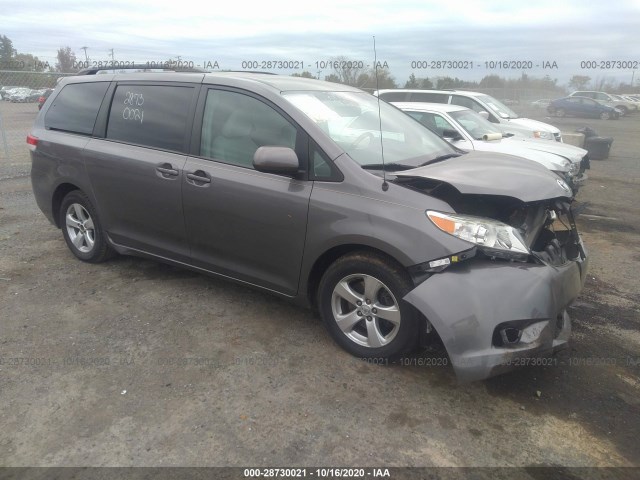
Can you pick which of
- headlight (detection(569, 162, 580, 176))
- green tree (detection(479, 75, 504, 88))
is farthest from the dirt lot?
green tree (detection(479, 75, 504, 88))

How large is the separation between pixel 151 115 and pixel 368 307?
2.46 m

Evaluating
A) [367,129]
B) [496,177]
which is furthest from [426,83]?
[496,177]

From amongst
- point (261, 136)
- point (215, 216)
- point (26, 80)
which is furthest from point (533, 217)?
point (26, 80)

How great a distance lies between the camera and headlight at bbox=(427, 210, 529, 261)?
2850mm

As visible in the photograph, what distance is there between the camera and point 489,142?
322 inches

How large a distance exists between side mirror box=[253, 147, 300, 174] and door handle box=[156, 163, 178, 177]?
37.8 inches

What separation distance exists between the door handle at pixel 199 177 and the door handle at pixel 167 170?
158mm

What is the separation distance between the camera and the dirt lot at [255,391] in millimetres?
2520

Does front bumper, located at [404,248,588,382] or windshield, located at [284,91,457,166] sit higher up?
windshield, located at [284,91,457,166]

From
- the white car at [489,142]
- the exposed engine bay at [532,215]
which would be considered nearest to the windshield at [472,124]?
the white car at [489,142]

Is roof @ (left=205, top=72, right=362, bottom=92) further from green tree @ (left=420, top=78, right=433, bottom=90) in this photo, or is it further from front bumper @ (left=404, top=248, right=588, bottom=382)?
green tree @ (left=420, top=78, right=433, bottom=90)

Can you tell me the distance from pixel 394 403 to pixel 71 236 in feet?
12.3

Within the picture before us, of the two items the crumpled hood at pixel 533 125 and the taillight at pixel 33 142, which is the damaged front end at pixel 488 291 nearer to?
the taillight at pixel 33 142

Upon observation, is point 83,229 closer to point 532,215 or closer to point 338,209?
point 338,209
